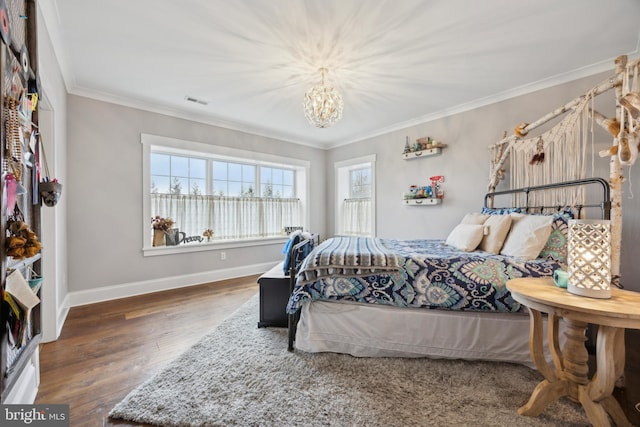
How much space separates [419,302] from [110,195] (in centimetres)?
366

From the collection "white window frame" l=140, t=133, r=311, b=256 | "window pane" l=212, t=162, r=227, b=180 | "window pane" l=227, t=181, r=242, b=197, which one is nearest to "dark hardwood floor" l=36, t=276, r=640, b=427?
"white window frame" l=140, t=133, r=311, b=256

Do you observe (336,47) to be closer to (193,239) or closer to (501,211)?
(501,211)

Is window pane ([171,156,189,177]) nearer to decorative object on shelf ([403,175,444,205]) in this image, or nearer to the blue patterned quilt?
the blue patterned quilt

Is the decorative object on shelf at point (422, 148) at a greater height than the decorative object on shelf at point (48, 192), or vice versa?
the decorative object on shelf at point (422, 148)

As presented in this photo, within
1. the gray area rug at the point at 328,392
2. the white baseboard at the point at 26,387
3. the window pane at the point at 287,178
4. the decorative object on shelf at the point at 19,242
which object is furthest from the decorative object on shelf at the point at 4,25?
the window pane at the point at 287,178

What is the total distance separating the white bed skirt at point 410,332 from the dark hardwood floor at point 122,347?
22.2 inches

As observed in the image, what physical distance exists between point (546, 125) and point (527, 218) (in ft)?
4.35

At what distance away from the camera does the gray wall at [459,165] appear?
2.42 meters

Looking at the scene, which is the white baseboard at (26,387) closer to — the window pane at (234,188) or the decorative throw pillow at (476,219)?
the window pane at (234,188)

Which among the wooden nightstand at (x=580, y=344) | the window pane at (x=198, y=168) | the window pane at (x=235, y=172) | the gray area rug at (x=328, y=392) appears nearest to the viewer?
the wooden nightstand at (x=580, y=344)

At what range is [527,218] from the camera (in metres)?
2.21

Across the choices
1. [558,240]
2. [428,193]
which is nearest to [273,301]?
[558,240]

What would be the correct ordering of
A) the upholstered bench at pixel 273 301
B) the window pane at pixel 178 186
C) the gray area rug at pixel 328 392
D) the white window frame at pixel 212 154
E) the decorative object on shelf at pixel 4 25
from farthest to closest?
the window pane at pixel 178 186 → the white window frame at pixel 212 154 → the upholstered bench at pixel 273 301 → the gray area rug at pixel 328 392 → the decorative object on shelf at pixel 4 25

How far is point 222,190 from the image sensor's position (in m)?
4.33
